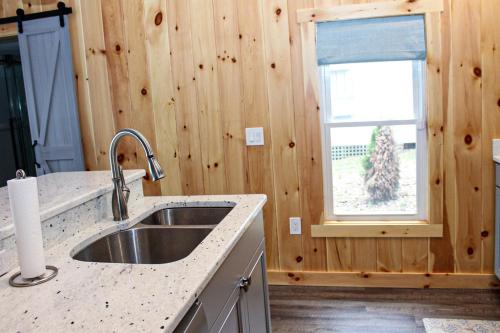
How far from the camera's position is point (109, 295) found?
3.67 ft

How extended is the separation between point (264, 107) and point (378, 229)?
1.19 m

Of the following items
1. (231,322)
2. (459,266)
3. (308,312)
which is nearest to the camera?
(231,322)

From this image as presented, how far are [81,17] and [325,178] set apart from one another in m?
2.25

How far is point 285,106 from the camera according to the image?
3.22 m

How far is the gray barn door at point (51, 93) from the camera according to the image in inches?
139

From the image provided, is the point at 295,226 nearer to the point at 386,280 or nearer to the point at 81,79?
the point at 386,280

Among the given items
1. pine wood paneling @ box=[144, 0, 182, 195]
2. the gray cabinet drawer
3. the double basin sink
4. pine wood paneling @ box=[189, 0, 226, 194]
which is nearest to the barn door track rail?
pine wood paneling @ box=[144, 0, 182, 195]

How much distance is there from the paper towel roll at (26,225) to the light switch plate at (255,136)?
7.14 ft

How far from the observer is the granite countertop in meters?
1.51

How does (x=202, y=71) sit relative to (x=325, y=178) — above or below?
above

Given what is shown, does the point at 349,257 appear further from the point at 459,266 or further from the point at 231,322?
the point at 231,322

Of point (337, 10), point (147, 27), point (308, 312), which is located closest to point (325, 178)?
point (308, 312)

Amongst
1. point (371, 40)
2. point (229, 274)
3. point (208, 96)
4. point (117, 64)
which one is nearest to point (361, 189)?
point (371, 40)

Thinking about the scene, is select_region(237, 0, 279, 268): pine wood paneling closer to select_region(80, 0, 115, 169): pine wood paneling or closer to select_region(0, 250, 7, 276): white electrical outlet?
select_region(80, 0, 115, 169): pine wood paneling
